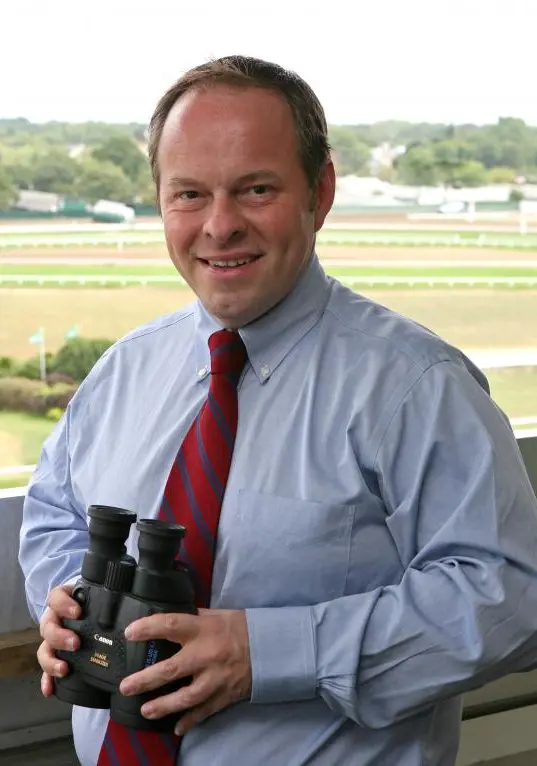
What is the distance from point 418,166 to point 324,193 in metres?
1.25

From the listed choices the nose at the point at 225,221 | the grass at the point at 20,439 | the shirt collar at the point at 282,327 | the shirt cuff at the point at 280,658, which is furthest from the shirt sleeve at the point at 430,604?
the grass at the point at 20,439

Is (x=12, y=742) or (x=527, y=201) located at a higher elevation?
(x=527, y=201)

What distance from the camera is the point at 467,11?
2.56 metres

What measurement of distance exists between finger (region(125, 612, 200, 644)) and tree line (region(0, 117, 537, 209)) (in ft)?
4.09

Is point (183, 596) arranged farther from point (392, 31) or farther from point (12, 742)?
point (392, 31)

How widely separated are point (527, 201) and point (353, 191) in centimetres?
63

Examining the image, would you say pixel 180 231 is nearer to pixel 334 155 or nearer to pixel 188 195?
pixel 188 195

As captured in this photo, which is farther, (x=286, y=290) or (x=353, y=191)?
(x=353, y=191)

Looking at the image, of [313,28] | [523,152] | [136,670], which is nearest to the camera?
[136,670]

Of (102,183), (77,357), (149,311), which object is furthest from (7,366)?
(102,183)

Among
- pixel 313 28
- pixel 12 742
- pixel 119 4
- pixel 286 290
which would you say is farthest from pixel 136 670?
pixel 313 28

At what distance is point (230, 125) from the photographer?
1350 mm

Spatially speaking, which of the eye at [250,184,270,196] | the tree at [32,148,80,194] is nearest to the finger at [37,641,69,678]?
the eye at [250,184,270,196]

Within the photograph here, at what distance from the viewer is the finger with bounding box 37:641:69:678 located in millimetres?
1311
